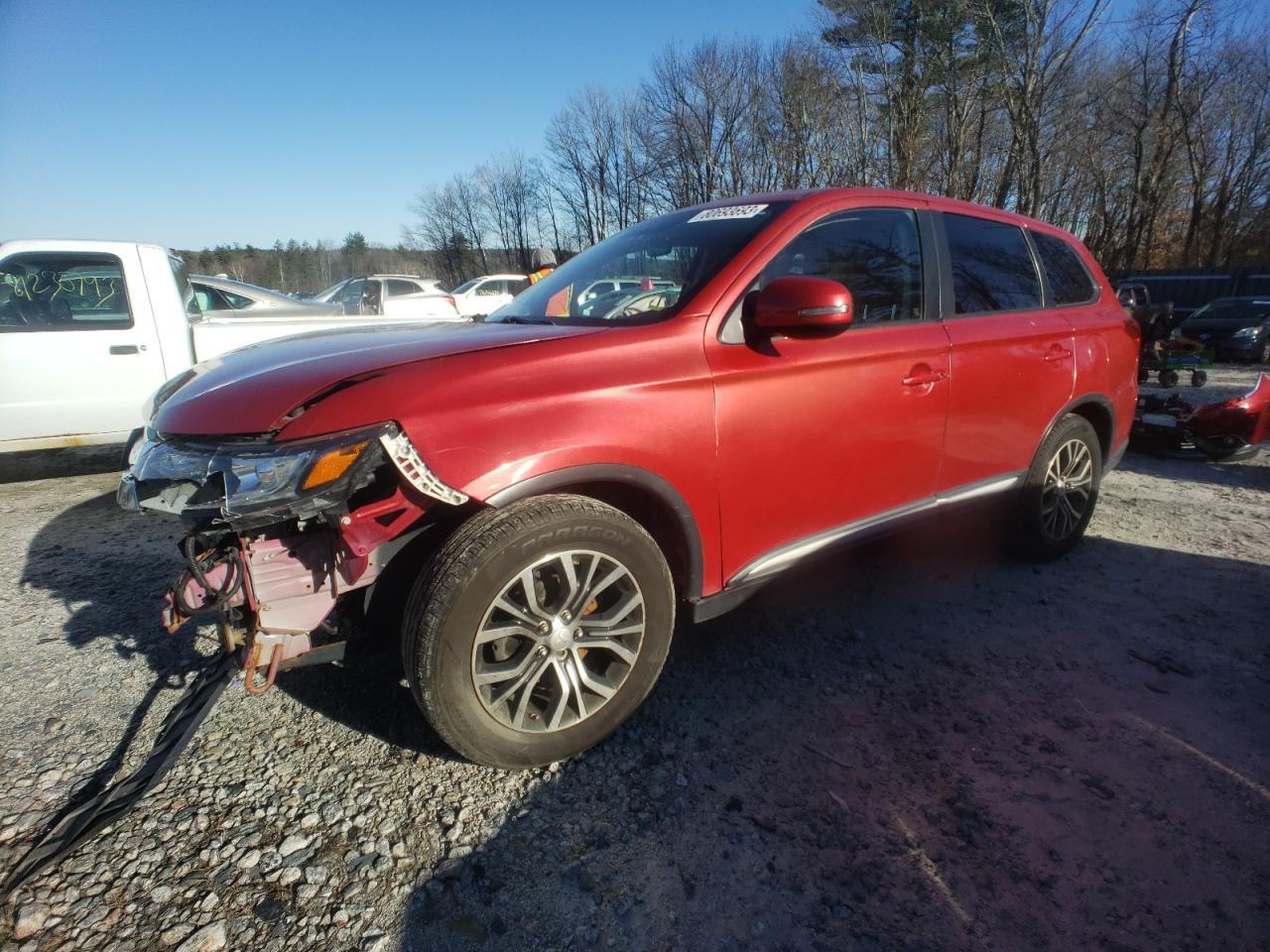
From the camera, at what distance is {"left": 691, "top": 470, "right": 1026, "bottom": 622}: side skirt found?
245cm

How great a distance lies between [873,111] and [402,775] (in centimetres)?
2557

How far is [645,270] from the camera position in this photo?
2771 mm

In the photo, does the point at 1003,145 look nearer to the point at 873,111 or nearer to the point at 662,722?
the point at 873,111

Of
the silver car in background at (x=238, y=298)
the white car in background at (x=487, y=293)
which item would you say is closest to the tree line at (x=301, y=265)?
the white car in background at (x=487, y=293)

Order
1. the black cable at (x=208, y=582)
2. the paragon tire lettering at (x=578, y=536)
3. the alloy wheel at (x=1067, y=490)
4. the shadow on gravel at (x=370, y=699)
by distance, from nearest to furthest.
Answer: the black cable at (x=208, y=582) < the paragon tire lettering at (x=578, y=536) < the shadow on gravel at (x=370, y=699) < the alloy wheel at (x=1067, y=490)

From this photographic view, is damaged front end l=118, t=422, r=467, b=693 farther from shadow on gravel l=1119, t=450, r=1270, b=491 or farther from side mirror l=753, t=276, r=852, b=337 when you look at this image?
shadow on gravel l=1119, t=450, r=1270, b=491

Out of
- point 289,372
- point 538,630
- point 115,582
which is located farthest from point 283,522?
point 115,582

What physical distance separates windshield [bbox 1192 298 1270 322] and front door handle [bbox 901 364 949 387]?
15932mm

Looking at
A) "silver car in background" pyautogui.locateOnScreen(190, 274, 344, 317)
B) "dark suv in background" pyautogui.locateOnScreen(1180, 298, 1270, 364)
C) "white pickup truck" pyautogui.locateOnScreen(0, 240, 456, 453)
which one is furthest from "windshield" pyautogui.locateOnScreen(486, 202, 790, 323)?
"dark suv in background" pyautogui.locateOnScreen(1180, 298, 1270, 364)

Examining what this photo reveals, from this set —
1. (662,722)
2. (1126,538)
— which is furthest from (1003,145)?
(662,722)

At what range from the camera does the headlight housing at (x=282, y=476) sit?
171 cm

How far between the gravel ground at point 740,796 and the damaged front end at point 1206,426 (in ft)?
10.8

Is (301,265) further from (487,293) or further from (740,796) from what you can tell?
(740,796)

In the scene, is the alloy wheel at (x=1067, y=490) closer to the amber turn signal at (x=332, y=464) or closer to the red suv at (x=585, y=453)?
the red suv at (x=585, y=453)
